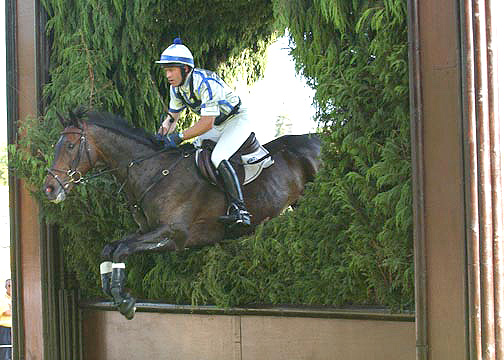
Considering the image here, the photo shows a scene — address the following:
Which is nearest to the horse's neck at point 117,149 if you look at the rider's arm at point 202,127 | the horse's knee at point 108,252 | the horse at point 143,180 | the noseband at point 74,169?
the horse at point 143,180

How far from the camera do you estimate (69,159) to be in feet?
23.1

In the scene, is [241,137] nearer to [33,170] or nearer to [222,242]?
[222,242]

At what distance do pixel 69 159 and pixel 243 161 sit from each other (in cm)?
144

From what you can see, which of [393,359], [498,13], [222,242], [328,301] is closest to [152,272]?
[222,242]

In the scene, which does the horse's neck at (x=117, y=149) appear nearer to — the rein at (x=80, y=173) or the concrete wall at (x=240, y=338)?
the rein at (x=80, y=173)

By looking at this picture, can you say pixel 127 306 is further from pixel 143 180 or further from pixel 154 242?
pixel 143 180

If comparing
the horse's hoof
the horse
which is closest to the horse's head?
the horse

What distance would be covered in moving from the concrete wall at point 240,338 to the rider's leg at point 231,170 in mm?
803

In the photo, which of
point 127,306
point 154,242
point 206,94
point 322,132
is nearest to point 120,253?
point 154,242

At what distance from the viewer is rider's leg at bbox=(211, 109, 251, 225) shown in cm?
717

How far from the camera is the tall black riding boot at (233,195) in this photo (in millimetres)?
7148

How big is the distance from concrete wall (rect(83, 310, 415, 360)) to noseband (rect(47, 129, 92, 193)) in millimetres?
1413

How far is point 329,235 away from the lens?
21.3 feet

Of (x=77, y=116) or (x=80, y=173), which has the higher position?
(x=77, y=116)
